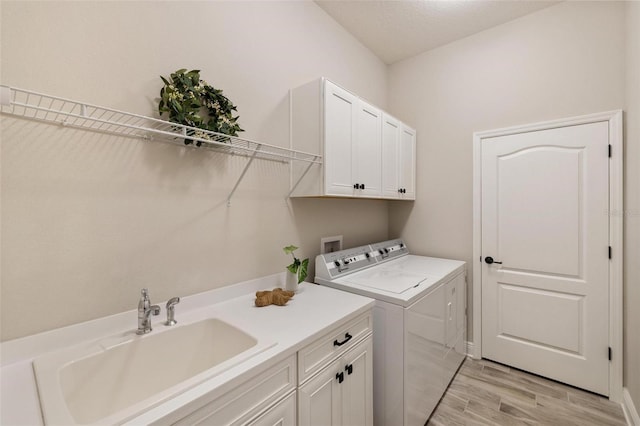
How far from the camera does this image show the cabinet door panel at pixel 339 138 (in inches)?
69.4

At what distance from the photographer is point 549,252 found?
226 cm

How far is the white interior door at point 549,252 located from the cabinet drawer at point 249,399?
2.23 meters

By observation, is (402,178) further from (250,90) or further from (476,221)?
(250,90)

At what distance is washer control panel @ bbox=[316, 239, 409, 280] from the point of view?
1.96 meters

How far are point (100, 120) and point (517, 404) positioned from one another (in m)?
2.94

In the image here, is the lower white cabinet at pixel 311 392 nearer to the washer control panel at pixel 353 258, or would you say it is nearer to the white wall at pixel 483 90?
the washer control panel at pixel 353 258

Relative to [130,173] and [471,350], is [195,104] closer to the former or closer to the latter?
[130,173]

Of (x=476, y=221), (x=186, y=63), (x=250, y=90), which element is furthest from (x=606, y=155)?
(x=186, y=63)

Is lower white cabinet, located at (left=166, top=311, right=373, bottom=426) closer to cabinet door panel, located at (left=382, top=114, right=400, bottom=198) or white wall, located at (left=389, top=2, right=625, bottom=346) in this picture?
cabinet door panel, located at (left=382, top=114, right=400, bottom=198)

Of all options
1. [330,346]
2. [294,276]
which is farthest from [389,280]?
[330,346]

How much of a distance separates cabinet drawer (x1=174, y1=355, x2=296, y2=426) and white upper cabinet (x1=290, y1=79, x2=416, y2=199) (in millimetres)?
1040

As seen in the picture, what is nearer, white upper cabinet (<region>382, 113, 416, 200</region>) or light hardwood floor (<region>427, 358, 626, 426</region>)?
light hardwood floor (<region>427, 358, 626, 426</region>)

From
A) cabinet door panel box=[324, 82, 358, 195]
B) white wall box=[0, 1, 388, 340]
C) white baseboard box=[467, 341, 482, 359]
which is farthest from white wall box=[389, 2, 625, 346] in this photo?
white wall box=[0, 1, 388, 340]

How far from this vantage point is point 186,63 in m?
1.40
